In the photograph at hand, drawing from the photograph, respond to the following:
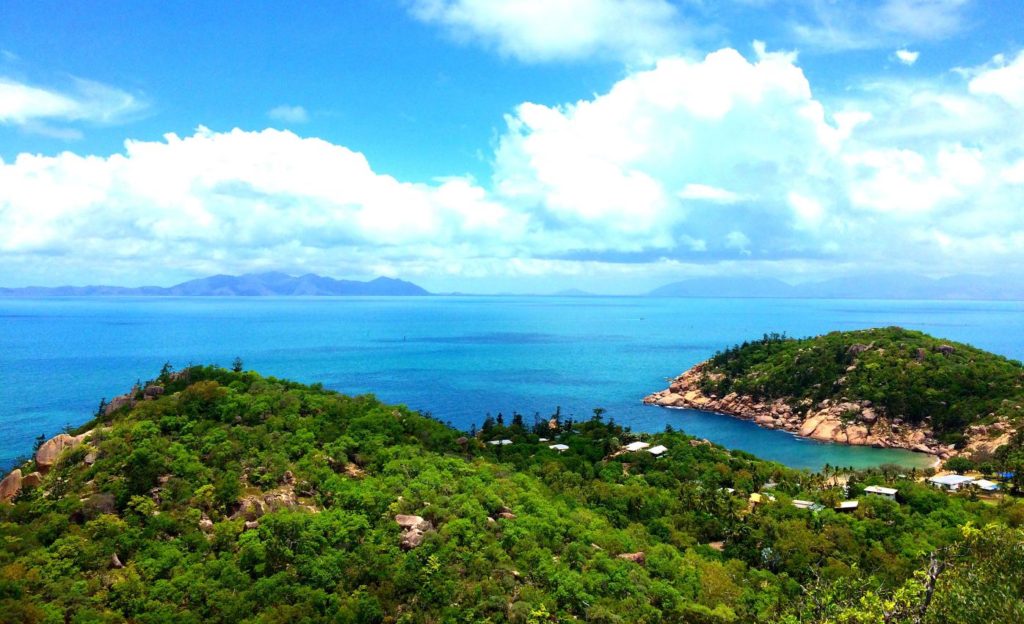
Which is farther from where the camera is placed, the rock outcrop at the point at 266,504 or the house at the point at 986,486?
the house at the point at 986,486

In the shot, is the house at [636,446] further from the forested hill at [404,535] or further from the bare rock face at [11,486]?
the bare rock face at [11,486]

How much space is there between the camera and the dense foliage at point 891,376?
79.8 meters

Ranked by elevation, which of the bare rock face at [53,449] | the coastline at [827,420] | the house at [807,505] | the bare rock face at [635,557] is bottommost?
the coastline at [827,420]

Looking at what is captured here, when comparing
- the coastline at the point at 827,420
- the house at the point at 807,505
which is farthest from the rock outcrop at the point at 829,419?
the house at the point at 807,505

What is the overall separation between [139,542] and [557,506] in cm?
2297

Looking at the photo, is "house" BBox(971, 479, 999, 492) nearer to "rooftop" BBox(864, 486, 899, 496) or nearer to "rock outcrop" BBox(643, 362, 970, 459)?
"rooftop" BBox(864, 486, 899, 496)

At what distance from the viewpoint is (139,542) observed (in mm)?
28797

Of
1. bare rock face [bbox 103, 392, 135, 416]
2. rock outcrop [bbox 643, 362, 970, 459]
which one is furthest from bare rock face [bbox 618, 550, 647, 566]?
rock outcrop [bbox 643, 362, 970, 459]

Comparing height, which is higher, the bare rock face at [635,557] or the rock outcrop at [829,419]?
the bare rock face at [635,557]

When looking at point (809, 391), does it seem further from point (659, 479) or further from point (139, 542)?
point (139, 542)

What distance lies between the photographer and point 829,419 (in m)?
87.4

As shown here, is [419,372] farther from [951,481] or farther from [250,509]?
[250,509]

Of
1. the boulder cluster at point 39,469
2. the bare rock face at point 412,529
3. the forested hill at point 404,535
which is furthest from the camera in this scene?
the boulder cluster at point 39,469

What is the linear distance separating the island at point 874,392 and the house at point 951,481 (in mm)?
16679
